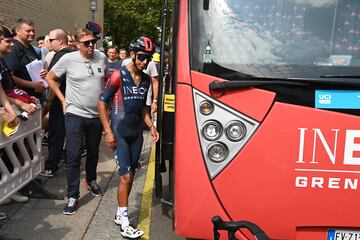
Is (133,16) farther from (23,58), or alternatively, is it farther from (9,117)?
(9,117)

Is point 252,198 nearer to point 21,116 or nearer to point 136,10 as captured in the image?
point 21,116

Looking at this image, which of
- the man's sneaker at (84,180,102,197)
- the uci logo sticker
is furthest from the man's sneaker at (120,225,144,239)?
the uci logo sticker

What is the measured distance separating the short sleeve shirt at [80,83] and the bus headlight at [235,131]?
2.31 m

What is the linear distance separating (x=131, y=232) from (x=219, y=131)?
1.63 meters

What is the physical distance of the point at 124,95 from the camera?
3916 millimetres

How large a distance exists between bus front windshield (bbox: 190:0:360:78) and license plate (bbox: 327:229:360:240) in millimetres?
1052

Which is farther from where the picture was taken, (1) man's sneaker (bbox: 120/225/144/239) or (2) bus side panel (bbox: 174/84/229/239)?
(1) man's sneaker (bbox: 120/225/144/239)

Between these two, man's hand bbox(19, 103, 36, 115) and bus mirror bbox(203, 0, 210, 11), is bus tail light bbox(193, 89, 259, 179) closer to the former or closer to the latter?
bus mirror bbox(203, 0, 210, 11)

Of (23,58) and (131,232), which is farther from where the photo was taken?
(23,58)

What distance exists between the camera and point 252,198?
276cm

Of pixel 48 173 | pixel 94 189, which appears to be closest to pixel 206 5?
pixel 94 189

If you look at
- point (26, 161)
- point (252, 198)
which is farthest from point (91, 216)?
point (252, 198)

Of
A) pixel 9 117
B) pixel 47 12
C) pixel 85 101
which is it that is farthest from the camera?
pixel 47 12

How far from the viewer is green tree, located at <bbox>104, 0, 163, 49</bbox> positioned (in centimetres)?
3991
